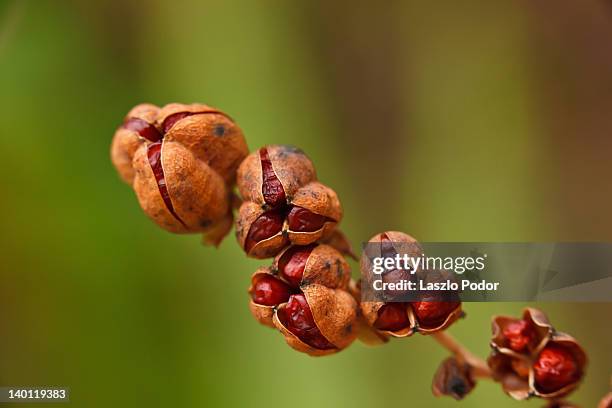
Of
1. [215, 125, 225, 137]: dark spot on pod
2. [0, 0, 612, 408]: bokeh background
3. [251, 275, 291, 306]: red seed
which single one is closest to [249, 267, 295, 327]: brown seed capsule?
[251, 275, 291, 306]: red seed

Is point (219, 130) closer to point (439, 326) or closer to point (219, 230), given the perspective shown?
point (219, 230)

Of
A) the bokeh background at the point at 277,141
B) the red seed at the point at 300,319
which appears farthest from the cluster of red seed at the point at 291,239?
the bokeh background at the point at 277,141

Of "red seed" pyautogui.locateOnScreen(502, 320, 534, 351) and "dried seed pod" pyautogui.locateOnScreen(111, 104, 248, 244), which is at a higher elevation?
"dried seed pod" pyautogui.locateOnScreen(111, 104, 248, 244)

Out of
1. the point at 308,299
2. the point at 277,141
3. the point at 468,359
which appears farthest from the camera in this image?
the point at 277,141

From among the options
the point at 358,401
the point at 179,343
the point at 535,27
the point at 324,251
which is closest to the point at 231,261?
the point at 179,343

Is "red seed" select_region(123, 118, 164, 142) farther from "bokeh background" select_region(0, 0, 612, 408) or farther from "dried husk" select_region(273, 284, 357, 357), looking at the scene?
"bokeh background" select_region(0, 0, 612, 408)

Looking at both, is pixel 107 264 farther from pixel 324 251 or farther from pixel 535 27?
pixel 535 27

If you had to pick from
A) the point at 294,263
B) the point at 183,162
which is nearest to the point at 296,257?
the point at 294,263
